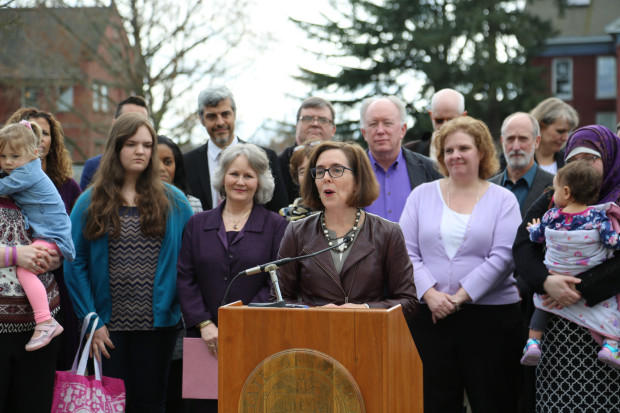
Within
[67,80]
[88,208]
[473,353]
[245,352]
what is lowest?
[473,353]

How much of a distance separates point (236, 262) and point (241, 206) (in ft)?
1.41

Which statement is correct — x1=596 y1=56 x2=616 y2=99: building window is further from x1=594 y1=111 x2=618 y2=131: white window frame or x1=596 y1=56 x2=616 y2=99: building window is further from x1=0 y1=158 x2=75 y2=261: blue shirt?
x1=0 y1=158 x2=75 y2=261: blue shirt

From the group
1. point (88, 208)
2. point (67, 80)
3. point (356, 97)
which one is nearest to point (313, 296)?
point (88, 208)

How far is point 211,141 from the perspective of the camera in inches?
253

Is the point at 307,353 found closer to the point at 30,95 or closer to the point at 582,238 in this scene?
the point at 582,238

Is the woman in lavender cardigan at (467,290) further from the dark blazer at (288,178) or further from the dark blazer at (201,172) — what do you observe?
the dark blazer at (201,172)

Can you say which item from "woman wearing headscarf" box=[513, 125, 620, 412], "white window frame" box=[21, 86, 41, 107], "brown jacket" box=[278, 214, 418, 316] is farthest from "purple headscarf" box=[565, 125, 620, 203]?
"white window frame" box=[21, 86, 41, 107]

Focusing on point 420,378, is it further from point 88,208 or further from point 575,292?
point 88,208

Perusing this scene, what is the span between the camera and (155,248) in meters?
4.92

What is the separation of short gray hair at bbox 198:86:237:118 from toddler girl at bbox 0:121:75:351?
197cm

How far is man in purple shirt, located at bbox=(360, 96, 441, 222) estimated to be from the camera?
5.64m

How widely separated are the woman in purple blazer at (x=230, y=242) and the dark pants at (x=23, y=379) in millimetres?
906

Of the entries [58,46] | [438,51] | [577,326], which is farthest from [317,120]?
A: [438,51]

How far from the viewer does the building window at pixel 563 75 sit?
43000 millimetres
